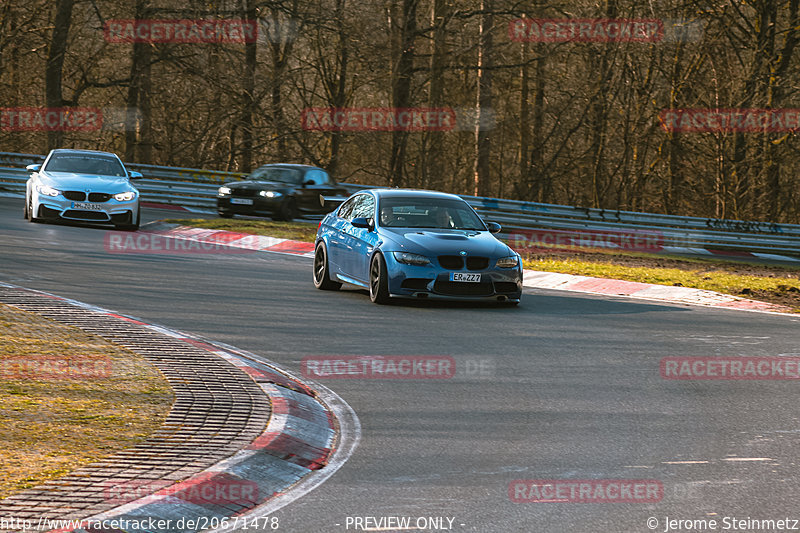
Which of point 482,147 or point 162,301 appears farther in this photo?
point 482,147

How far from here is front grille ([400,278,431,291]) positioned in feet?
46.2

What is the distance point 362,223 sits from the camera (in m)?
15.0

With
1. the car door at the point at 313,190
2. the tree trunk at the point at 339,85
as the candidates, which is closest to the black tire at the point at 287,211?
the car door at the point at 313,190

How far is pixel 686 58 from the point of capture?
40656mm

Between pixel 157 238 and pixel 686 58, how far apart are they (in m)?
25.2

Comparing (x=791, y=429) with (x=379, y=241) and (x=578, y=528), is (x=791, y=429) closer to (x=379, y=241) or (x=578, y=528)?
(x=578, y=528)

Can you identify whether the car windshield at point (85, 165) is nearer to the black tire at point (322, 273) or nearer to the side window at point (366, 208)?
the black tire at point (322, 273)

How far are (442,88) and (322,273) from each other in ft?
83.3

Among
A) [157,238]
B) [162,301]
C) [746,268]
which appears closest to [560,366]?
[162,301]

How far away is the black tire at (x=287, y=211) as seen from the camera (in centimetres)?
2809

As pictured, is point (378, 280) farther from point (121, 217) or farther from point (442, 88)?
point (442, 88)

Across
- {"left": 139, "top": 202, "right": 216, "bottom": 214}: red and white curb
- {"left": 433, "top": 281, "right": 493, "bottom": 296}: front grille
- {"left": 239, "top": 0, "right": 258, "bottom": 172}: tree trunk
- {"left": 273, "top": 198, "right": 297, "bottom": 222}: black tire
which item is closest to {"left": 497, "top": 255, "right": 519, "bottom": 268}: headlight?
{"left": 433, "top": 281, "right": 493, "bottom": 296}: front grille

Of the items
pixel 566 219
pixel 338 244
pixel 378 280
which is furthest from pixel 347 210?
pixel 566 219

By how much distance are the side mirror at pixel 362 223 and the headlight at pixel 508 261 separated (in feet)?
6.22
